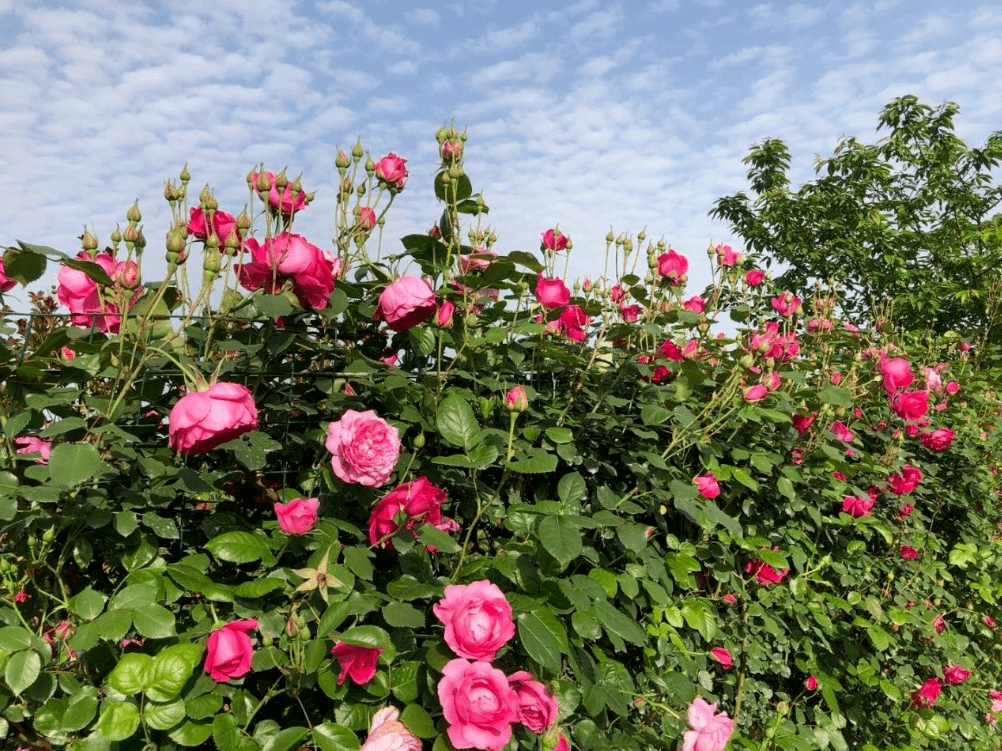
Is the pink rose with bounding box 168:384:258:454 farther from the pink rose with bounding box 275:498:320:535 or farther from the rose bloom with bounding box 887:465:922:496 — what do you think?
the rose bloom with bounding box 887:465:922:496

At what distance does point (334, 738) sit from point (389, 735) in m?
0.08

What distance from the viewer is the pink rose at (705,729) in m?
1.65

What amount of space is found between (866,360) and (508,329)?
2099 millimetres

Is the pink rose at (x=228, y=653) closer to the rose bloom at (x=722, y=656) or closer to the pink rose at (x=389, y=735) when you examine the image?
the pink rose at (x=389, y=735)

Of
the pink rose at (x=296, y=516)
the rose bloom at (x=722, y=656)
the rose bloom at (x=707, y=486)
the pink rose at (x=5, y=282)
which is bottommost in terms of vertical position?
the rose bloom at (x=722, y=656)

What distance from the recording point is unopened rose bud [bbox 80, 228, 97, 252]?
146cm

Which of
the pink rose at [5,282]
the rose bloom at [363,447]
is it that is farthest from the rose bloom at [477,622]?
the pink rose at [5,282]

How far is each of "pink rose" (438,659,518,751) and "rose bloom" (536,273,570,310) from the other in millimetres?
847

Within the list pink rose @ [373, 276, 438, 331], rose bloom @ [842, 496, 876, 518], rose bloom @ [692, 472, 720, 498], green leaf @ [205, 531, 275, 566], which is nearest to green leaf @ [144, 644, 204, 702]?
green leaf @ [205, 531, 275, 566]

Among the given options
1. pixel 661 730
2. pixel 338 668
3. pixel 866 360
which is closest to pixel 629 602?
pixel 661 730

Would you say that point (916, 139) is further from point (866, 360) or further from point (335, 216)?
point (335, 216)

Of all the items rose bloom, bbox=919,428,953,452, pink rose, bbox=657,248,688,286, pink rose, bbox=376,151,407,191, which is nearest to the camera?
pink rose, bbox=376,151,407,191

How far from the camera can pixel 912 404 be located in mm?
2568

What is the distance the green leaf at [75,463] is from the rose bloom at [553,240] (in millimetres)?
1205
